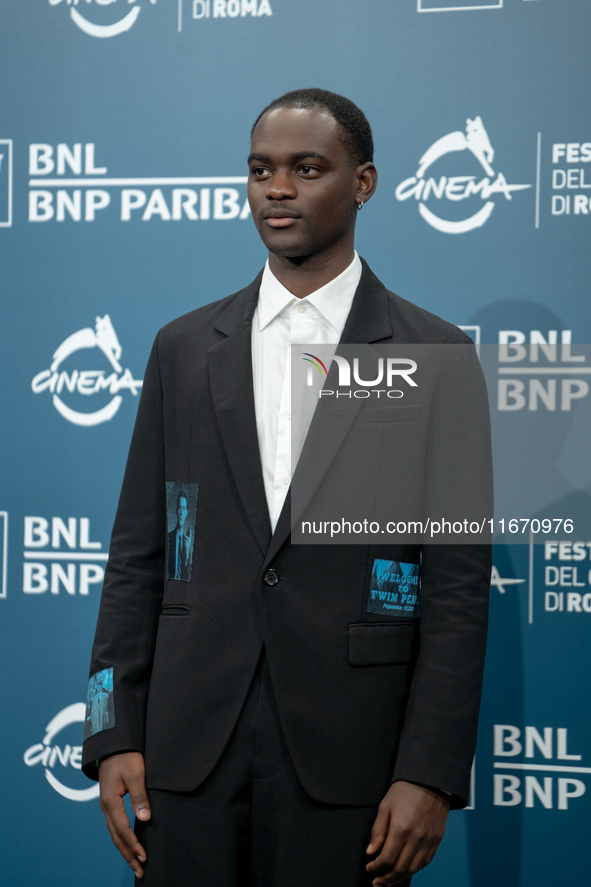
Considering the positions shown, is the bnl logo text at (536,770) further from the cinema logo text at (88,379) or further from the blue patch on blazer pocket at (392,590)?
the cinema logo text at (88,379)

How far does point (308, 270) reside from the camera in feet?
4.57

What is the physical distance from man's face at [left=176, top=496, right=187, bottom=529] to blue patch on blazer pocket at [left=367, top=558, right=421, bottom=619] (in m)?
0.31

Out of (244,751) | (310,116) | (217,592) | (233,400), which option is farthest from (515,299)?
(244,751)

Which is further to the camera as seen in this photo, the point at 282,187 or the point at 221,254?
the point at 221,254

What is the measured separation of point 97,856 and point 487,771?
1.01m

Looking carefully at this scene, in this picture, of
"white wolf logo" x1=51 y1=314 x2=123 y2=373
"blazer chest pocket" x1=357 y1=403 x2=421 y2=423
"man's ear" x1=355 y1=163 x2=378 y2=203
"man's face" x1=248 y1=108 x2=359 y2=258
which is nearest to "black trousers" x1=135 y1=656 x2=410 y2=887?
"blazer chest pocket" x1=357 y1=403 x2=421 y2=423

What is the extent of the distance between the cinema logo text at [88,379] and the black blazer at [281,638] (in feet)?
2.71

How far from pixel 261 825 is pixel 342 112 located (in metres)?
1.11

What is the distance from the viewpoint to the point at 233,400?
51.2 inches

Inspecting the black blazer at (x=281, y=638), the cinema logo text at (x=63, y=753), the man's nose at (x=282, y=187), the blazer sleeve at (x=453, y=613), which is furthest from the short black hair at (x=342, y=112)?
the cinema logo text at (x=63, y=753)

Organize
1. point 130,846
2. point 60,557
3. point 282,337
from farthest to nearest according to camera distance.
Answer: point 60,557 < point 282,337 < point 130,846

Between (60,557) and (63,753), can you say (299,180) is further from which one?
(63,753)

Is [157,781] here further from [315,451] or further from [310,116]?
[310,116]

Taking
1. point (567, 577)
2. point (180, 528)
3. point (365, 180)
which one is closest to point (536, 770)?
point (567, 577)
